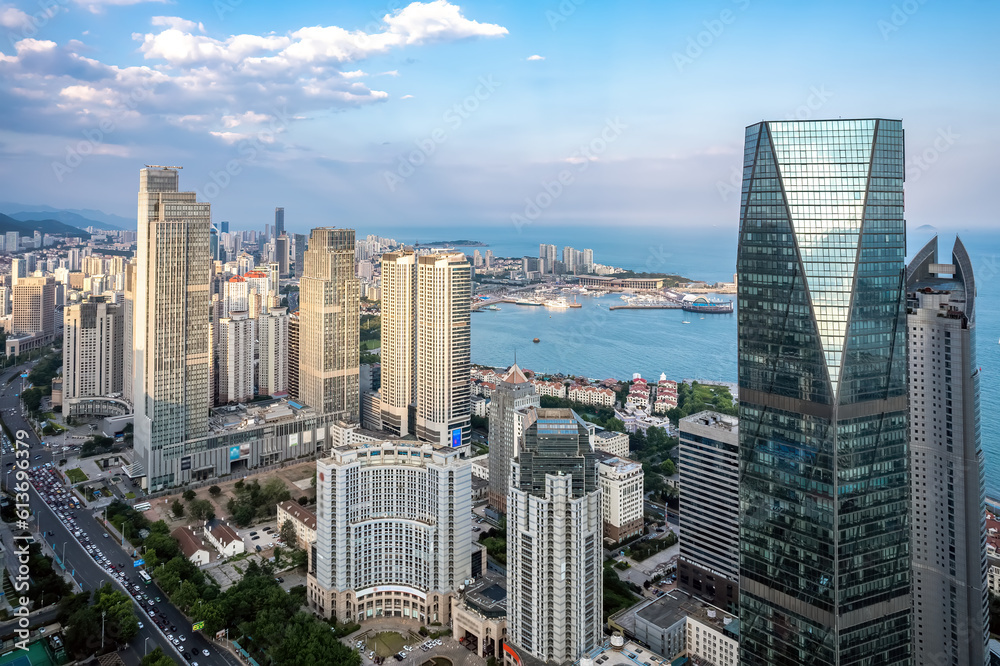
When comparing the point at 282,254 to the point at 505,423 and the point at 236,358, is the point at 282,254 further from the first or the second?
the point at 505,423

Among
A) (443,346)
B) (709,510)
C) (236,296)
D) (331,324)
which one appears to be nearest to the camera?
(709,510)

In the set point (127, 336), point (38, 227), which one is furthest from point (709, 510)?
point (38, 227)

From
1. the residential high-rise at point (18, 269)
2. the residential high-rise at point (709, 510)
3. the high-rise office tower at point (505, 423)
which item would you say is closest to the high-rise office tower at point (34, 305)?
the residential high-rise at point (18, 269)

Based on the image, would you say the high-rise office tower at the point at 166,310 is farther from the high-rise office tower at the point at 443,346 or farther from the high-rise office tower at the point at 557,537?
the high-rise office tower at the point at 557,537

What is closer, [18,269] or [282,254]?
[18,269]

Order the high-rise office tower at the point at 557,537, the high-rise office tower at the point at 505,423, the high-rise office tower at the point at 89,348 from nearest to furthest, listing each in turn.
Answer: the high-rise office tower at the point at 557,537
the high-rise office tower at the point at 505,423
the high-rise office tower at the point at 89,348

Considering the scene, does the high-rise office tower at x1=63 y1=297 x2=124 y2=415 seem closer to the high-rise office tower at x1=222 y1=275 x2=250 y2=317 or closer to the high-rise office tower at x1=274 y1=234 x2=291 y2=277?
the high-rise office tower at x1=222 y1=275 x2=250 y2=317

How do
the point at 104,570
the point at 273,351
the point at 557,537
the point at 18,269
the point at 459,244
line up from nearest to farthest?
the point at 557,537 < the point at 104,570 < the point at 273,351 < the point at 18,269 < the point at 459,244

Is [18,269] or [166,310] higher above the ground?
[18,269]
